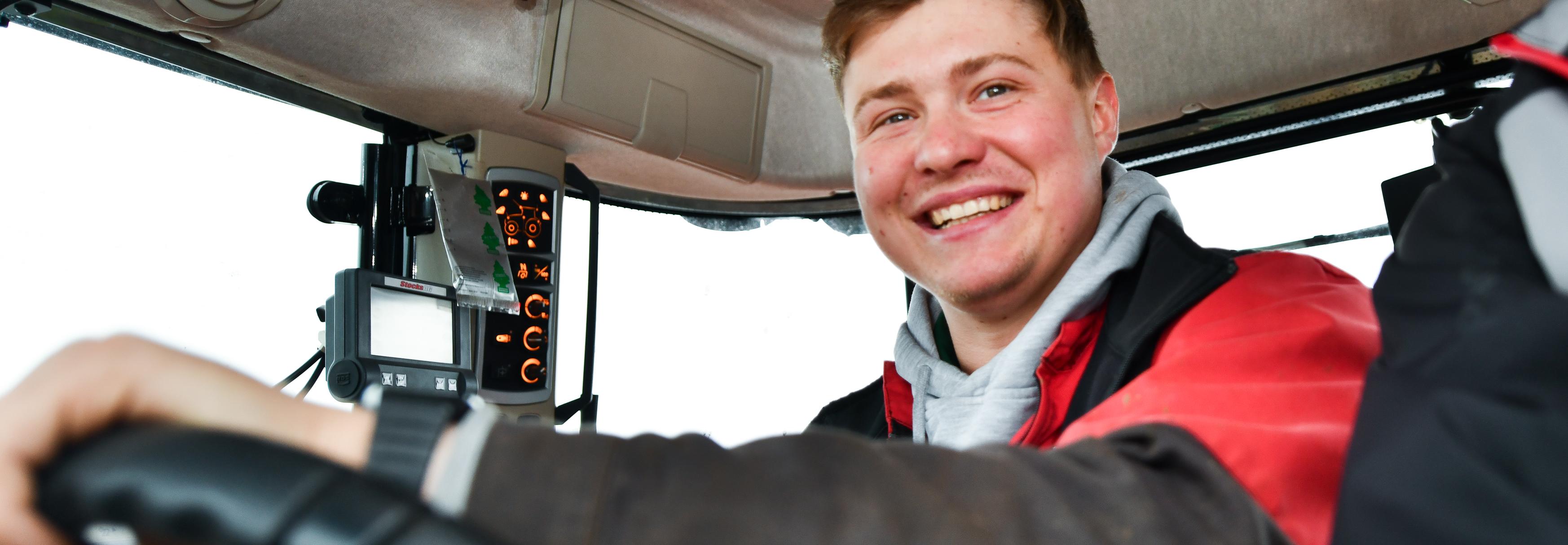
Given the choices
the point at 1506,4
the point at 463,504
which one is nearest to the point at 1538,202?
the point at 463,504

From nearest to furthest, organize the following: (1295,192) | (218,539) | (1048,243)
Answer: (218,539), (1048,243), (1295,192)

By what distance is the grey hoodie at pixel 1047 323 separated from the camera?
111 centimetres

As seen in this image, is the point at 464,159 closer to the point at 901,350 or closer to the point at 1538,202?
the point at 901,350

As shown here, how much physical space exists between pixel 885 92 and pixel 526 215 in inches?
58.5

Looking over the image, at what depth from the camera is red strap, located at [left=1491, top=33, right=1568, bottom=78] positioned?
47cm

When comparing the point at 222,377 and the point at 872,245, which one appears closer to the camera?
the point at 222,377

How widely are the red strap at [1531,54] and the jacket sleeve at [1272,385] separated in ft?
0.82

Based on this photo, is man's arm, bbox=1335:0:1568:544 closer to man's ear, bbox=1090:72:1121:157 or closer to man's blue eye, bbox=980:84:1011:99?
man's blue eye, bbox=980:84:1011:99

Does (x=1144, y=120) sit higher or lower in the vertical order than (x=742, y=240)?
higher

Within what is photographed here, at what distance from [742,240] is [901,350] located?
1968mm

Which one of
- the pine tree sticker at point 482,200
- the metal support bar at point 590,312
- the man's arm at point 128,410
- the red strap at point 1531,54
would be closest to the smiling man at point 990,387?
the man's arm at point 128,410

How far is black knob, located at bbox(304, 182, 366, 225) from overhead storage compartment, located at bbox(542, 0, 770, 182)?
52cm

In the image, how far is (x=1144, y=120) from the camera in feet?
8.34

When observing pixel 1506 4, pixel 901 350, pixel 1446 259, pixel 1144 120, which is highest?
pixel 1506 4
